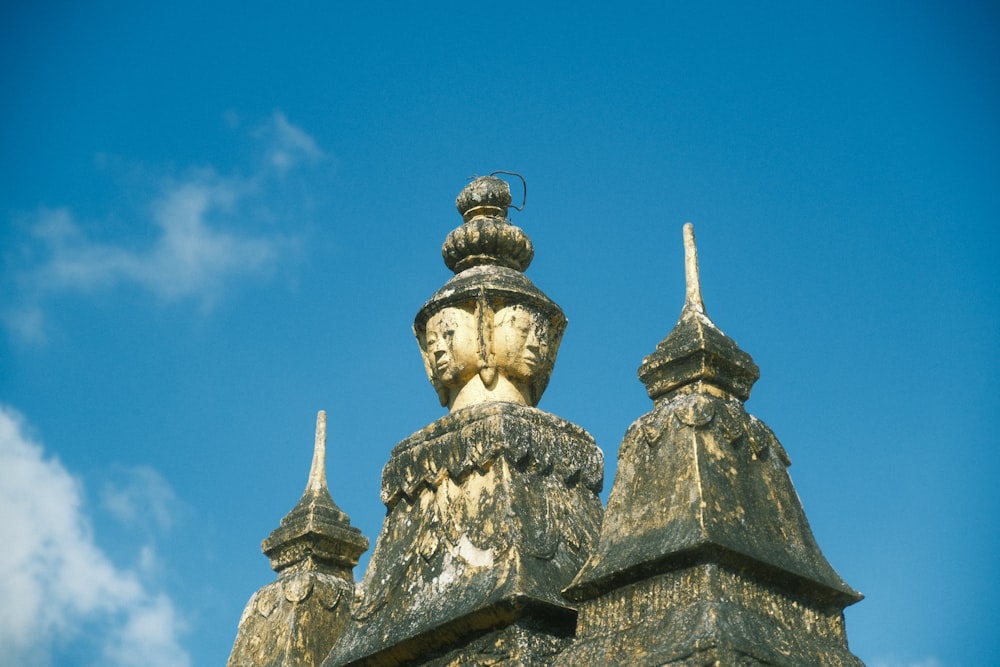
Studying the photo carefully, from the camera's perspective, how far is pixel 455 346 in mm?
7379

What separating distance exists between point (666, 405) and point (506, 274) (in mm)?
1651

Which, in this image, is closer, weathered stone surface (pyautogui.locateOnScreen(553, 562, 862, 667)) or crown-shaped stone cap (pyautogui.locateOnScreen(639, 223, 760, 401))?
weathered stone surface (pyautogui.locateOnScreen(553, 562, 862, 667))

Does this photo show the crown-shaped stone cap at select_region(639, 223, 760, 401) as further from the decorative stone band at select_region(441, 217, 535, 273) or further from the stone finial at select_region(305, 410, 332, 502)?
the stone finial at select_region(305, 410, 332, 502)

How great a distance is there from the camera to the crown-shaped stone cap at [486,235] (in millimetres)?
7785

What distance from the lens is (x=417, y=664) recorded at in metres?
6.67

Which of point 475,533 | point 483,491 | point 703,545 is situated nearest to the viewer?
point 703,545

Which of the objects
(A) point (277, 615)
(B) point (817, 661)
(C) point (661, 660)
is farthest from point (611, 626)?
(A) point (277, 615)

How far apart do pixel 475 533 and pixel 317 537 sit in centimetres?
199

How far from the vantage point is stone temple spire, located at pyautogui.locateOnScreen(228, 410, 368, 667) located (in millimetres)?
8055

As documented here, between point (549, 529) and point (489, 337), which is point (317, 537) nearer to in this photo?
point (489, 337)

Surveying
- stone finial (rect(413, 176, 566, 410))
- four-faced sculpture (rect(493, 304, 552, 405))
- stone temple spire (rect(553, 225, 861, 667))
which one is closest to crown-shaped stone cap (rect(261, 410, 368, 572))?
stone finial (rect(413, 176, 566, 410))

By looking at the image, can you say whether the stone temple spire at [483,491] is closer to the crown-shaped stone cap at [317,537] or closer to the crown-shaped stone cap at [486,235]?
the crown-shaped stone cap at [486,235]

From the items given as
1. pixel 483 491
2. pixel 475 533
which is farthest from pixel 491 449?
pixel 475 533

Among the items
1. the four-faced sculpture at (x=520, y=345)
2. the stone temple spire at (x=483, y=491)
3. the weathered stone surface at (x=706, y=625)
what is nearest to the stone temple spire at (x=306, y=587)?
the stone temple spire at (x=483, y=491)
